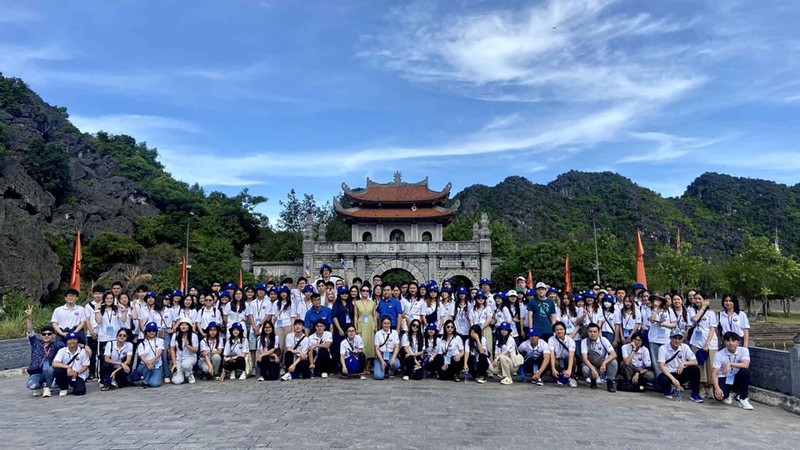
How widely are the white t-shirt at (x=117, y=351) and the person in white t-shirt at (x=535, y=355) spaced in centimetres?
633

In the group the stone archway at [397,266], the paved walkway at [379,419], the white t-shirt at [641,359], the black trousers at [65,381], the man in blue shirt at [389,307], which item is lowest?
the paved walkway at [379,419]

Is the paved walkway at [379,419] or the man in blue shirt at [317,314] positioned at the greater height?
the man in blue shirt at [317,314]

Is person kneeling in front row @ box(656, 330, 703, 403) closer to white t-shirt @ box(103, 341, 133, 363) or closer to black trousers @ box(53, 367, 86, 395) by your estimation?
white t-shirt @ box(103, 341, 133, 363)

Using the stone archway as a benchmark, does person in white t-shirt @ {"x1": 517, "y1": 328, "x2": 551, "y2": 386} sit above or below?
below

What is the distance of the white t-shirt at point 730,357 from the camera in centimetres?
702

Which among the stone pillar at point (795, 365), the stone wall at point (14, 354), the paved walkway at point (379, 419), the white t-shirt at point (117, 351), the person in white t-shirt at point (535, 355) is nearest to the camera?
the paved walkway at point (379, 419)

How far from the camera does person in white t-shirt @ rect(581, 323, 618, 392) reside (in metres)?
8.05

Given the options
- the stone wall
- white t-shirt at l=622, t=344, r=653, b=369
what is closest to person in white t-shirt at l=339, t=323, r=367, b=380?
white t-shirt at l=622, t=344, r=653, b=369

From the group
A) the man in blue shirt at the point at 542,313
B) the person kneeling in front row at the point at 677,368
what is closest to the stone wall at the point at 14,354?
the man in blue shirt at the point at 542,313

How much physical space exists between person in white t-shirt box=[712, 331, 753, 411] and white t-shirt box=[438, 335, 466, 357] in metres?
3.62

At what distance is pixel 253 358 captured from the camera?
8945mm

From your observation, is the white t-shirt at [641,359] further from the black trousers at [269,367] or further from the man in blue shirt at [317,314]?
the black trousers at [269,367]

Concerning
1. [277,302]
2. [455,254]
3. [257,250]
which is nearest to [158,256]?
[257,250]

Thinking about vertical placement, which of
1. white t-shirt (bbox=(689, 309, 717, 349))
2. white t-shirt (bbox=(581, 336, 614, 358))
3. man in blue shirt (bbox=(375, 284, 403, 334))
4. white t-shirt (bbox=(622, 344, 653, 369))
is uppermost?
man in blue shirt (bbox=(375, 284, 403, 334))
